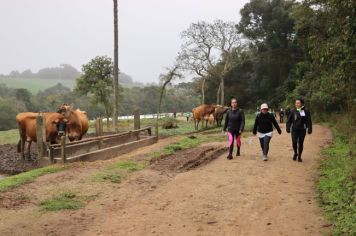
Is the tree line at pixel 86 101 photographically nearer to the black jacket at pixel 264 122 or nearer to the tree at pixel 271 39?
the tree at pixel 271 39

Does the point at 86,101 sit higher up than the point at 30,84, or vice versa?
the point at 30,84

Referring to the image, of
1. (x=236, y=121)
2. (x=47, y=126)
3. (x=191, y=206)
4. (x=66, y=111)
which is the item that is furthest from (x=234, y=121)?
(x=66, y=111)

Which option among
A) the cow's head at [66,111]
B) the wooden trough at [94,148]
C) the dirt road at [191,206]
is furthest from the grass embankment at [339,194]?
the cow's head at [66,111]

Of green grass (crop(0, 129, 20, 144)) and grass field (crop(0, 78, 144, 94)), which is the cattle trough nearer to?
green grass (crop(0, 129, 20, 144))

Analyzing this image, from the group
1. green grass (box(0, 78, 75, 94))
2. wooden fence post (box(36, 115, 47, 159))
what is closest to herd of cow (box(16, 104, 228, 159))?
wooden fence post (box(36, 115, 47, 159))

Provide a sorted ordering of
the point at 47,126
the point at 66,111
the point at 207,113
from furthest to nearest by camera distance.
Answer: the point at 207,113
the point at 66,111
the point at 47,126

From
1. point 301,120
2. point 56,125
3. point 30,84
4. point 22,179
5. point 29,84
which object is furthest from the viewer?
point 30,84

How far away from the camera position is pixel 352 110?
22.4m

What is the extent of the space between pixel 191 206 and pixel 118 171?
12.0 feet

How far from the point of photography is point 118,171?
36.4 ft

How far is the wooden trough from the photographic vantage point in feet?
43.2

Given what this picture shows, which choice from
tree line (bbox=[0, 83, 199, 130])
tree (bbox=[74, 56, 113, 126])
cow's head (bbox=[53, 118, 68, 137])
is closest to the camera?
cow's head (bbox=[53, 118, 68, 137])

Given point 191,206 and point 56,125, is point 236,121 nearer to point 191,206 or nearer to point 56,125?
point 191,206

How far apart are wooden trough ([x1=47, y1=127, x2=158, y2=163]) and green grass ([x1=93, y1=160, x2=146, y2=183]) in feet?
5.71
